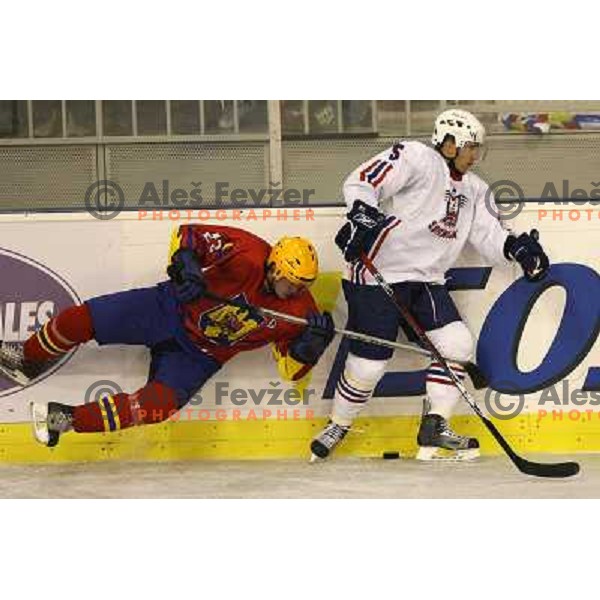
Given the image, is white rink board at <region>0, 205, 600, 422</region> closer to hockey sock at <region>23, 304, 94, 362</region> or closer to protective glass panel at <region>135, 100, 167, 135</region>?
hockey sock at <region>23, 304, 94, 362</region>

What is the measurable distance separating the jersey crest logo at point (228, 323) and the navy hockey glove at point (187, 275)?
151 mm

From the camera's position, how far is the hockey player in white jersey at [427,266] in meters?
3.97

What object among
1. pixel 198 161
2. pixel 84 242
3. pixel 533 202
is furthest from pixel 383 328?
pixel 198 161

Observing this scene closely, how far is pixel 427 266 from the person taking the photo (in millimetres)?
4008

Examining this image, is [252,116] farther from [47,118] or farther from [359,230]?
[359,230]

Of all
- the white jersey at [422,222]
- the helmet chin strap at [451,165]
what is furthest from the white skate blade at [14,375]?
the helmet chin strap at [451,165]

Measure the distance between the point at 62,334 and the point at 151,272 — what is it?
14.8 inches

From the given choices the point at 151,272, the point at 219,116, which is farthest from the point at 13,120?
the point at 151,272

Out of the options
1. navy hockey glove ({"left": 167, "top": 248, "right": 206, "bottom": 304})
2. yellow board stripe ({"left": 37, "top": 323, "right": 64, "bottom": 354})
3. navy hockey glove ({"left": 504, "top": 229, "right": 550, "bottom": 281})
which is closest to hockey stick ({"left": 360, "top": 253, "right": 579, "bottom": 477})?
navy hockey glove ({"left": 504, "top": 229, "right": 550, "bottom": 281})

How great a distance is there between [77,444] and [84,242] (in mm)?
662

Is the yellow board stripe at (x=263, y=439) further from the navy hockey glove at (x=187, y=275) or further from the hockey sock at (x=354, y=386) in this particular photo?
the navy hockey glove at (x=187, y=275)

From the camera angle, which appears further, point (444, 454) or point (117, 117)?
point (117, 117)

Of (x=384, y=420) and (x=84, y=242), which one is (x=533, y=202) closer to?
(x=384, y=420)

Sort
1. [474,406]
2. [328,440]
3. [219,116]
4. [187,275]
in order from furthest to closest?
1. [219,116]
2. [328,440]
3. [474,406]
4. [187,275]
